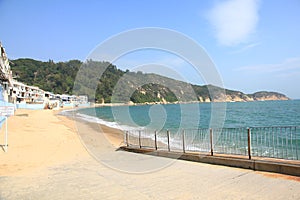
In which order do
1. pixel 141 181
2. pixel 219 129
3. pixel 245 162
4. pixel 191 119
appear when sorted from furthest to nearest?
pixel 191 119, pixel 219 129, pixel 245 162, pixel 141 181

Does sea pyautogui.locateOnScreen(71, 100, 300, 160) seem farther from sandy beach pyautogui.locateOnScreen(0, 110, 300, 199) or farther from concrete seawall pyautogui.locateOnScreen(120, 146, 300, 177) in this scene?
sandy beach pyautogui.locateOnScreen(0, 110, 300, 199)

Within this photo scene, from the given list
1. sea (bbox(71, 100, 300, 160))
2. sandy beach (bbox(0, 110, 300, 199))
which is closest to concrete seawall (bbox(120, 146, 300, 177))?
sandy beach (bbox(0, 110, 300, 199))

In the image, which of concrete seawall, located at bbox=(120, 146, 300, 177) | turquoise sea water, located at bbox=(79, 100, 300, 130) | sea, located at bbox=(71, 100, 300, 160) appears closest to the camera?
concrete seawall, located at bbox=(120, 146, 300, 177)

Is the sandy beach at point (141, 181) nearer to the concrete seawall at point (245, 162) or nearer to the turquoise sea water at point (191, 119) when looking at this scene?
the concrete seawall at point (245, 162)

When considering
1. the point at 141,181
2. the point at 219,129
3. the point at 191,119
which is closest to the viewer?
the point at 141,181

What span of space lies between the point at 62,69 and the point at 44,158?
437 ft

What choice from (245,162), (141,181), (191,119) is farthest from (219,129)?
(191,119)

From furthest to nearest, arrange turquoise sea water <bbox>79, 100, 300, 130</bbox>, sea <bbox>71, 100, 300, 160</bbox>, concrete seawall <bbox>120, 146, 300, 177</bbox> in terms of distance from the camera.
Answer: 1. turquoise sea water <bbox>79, 100, 300, 130</bbox>
2. sea <bbox>71, 100, 300, 160</bbox>
3. concrete seawall <bbox>120, 146, 300, 177</bbox>

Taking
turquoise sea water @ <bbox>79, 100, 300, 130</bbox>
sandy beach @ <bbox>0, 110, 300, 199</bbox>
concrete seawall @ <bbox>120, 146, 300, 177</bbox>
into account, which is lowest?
turquoise sea water @ <bbox>79, 100, 300, 130</bbox>

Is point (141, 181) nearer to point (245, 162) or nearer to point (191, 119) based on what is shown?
point (245, 162)

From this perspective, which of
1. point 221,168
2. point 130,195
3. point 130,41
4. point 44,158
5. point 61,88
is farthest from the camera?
point 61,88

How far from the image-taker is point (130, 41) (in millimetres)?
9547

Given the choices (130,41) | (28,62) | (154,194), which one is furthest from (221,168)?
(28,62)

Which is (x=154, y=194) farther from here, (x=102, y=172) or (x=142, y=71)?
(x=142, y=71)
